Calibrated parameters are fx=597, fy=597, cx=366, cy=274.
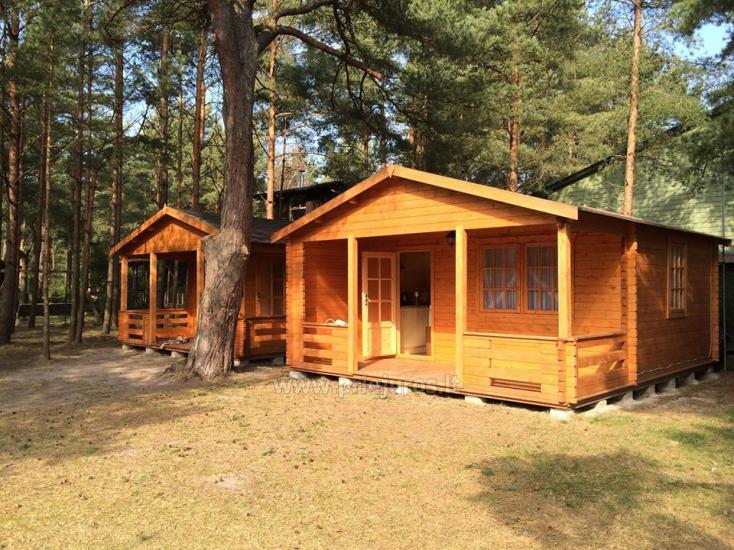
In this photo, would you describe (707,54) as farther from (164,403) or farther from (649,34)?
(164,403)

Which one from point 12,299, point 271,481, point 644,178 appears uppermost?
point 644,178

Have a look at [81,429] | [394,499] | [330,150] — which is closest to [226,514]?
[394,499]

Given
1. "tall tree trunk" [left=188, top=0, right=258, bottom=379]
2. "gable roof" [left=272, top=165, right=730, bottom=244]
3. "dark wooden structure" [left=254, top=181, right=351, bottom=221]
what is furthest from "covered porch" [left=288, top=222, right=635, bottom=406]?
"dark wooden structure" [left=254, top=181, right=351, bottom=221]

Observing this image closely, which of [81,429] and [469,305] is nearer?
[81,429]

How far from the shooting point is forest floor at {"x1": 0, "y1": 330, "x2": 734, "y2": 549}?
4043mm

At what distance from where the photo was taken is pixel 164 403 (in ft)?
27.7

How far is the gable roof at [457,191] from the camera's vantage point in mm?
7090

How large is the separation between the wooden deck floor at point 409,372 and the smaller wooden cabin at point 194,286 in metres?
2.97

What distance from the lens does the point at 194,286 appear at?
16.0m

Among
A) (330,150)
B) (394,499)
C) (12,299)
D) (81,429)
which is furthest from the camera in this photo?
(330,150)

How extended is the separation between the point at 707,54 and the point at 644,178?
339cm

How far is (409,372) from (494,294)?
1953 millimetres

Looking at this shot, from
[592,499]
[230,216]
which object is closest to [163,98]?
[230,216]

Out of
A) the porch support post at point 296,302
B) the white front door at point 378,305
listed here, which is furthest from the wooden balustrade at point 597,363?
the porch support post at point 296,302
